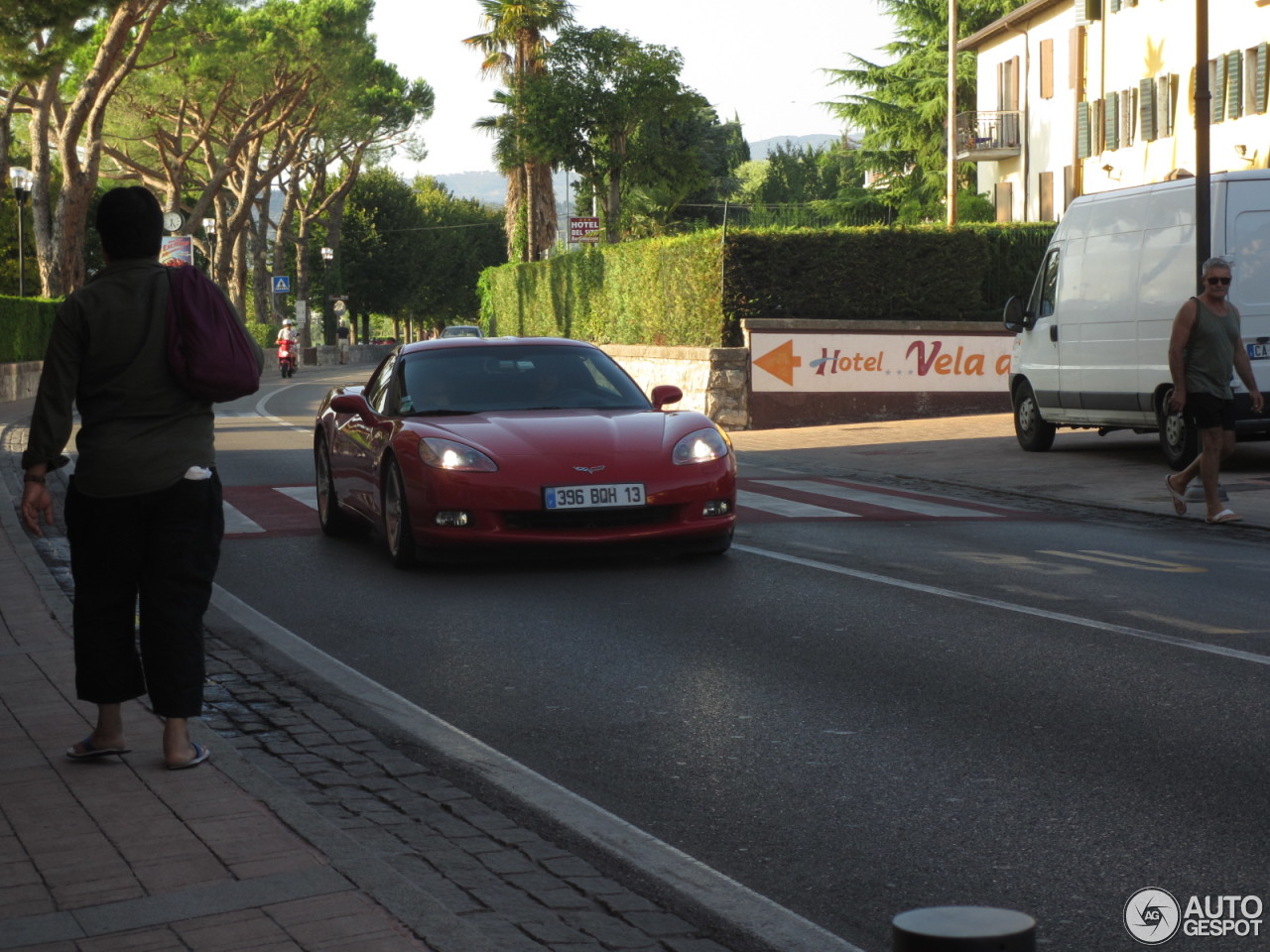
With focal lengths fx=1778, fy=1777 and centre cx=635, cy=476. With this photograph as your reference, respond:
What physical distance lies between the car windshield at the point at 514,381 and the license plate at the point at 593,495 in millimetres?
1246

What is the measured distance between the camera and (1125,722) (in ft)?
20.1

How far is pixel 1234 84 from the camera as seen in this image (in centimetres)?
3847

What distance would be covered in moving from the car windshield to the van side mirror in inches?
332

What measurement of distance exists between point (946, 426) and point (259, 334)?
48755mm

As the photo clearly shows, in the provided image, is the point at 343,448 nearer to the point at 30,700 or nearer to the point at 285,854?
the point at 30,700

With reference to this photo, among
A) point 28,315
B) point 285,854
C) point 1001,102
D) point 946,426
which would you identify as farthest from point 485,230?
point 285,854

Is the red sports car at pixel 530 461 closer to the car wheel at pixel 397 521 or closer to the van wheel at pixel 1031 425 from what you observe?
the car wheel at pixel 397 521

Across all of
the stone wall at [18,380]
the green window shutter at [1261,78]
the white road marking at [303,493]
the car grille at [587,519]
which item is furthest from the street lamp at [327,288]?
the car grille at [587,519]

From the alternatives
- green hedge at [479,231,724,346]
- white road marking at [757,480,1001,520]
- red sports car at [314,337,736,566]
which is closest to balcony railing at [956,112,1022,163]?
Answer: green hedge at [479,231,724,346]

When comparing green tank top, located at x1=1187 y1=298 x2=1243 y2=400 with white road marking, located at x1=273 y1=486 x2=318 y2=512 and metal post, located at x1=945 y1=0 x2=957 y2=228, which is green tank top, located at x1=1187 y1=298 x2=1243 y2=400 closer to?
white road marking, located at x1=273 y1=486 x2=318 y2=512

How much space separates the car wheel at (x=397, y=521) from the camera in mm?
10352

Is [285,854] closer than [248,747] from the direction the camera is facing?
Yes
